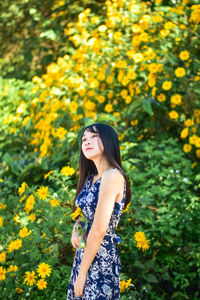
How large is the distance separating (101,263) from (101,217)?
229mm

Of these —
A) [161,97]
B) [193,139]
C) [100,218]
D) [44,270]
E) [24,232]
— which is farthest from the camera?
[161,97]

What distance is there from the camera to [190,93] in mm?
3037

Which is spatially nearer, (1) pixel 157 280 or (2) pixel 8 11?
(1) pixel 157 280

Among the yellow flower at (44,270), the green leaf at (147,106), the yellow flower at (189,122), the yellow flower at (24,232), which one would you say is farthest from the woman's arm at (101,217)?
the yellow flower at (189,122)

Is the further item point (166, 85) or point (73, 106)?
point (73, 106)

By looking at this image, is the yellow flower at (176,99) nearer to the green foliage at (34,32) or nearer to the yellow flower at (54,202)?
the yellow flower at (54,202)

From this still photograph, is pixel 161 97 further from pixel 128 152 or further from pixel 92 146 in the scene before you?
pixel 92 146

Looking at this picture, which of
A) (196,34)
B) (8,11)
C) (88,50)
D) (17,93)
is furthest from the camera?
(8,11)

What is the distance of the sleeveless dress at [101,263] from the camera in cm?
145

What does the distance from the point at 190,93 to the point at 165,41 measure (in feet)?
1.71

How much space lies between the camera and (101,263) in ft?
4.80

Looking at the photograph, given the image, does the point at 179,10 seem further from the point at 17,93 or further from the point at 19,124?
the point at 17,93

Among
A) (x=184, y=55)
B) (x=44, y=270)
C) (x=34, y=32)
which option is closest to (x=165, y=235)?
(x=44, y=270)

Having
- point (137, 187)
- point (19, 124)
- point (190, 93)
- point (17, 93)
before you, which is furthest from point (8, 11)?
point (137, 187)
